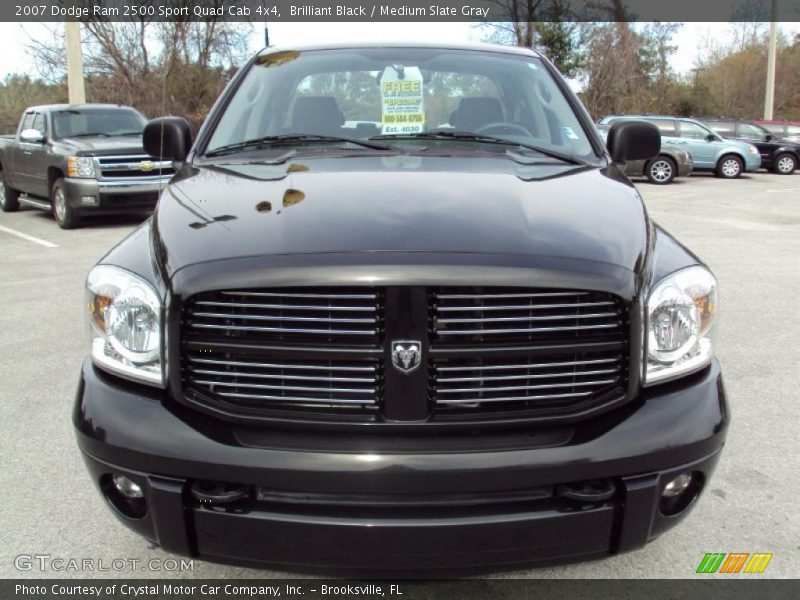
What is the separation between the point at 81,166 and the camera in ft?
35.4

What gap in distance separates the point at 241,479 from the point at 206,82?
86.9 ft

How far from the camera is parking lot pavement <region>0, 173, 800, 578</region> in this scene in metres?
2.70

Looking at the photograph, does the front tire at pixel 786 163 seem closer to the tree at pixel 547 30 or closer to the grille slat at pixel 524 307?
the tree at pixel 547 30

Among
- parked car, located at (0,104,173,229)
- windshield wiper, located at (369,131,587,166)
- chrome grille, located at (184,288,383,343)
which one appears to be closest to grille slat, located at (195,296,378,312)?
chrome grille, located at (184,288,383,343)

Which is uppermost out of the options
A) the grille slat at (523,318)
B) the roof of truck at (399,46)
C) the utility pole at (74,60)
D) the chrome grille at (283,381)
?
the utility pole at (74,60)

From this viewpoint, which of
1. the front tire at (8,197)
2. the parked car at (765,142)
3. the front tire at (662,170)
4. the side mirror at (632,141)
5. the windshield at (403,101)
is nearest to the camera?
the windshield at (403,101)

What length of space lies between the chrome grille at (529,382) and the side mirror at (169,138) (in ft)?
7.14

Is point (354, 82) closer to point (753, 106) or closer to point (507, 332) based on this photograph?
point (507, 332)

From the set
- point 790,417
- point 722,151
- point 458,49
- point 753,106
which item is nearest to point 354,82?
point 458,49

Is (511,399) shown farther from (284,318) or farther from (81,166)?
(81,166)

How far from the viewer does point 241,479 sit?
1944 mm

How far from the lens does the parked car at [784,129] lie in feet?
79.5

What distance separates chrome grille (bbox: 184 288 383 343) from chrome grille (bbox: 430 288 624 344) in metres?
0.18

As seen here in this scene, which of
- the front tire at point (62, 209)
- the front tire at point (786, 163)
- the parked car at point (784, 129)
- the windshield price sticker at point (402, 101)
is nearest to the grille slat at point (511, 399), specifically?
the windshield price sticker at point (402, 101)
